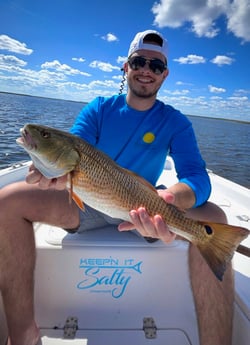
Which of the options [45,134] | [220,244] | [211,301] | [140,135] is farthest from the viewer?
[140,135]

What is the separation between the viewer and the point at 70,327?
250 cm

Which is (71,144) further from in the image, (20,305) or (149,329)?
(149,329)

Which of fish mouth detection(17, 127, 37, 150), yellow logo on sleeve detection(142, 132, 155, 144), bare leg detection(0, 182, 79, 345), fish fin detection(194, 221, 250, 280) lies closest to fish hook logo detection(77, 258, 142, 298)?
bare leg detection(0, 182, 79, 345)

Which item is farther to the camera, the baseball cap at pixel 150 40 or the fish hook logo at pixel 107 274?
the baseball cap at pixel 150 40

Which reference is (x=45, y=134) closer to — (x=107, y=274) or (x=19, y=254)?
(x=19, y=254)

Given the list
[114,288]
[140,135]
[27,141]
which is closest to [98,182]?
[27,141]

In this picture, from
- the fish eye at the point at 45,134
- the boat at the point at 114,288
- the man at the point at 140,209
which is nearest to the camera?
the fish eye at the point at 45,134

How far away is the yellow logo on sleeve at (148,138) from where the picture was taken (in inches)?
124

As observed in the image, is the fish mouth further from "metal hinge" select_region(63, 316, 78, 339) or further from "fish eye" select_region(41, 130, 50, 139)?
"metal hinge" select_region(63, 316, 78, 339)

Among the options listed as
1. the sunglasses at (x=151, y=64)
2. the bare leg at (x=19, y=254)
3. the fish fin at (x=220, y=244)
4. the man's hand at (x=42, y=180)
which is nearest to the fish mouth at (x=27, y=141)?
the man's hand at (x=42, y=180)

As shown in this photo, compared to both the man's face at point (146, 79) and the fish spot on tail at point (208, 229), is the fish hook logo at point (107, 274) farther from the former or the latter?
the man's face at point (146, 79)

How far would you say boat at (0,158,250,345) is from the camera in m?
2.54

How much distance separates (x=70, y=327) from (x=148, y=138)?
2009mm

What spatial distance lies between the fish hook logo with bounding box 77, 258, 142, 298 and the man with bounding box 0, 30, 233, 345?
1.17 feet
